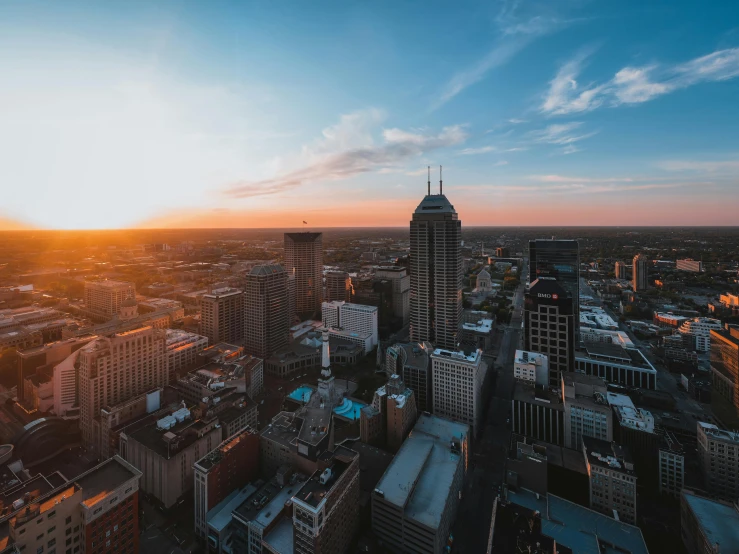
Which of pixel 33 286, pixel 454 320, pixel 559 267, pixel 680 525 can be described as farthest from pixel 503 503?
pixel 33 286

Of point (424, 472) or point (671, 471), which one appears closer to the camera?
point (424, 472)

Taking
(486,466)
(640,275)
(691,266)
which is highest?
(691,266)

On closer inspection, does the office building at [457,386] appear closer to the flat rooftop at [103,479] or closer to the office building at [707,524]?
the office building at [707,524]

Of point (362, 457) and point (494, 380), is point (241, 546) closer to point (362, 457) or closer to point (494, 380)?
point (362, 457)

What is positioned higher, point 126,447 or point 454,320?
point 454,320

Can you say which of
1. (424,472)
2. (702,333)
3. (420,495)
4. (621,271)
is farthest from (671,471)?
(621,271)

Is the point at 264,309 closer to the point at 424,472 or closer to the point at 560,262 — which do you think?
the point at 424,472

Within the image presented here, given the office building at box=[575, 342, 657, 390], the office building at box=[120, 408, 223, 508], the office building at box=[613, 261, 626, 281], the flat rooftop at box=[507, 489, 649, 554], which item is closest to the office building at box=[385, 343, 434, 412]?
the flat rooftop at box=[507, 489, 649, 554]
